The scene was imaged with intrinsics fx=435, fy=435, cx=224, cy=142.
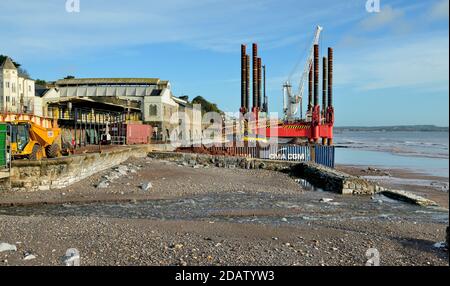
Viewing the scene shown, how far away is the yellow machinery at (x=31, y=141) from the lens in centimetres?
1830

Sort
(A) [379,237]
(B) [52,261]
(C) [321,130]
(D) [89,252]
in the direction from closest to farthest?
(B) [52,261], (D) [89,252], (A) [379,237], (C) [321,130]

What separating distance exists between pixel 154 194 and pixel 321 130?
113ft

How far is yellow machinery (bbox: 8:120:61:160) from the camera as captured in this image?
18.3m

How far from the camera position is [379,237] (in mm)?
10945

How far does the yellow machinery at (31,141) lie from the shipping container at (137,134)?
18744 millimetres

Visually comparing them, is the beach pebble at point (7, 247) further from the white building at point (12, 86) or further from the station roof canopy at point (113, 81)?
the white building at point (12, 86)

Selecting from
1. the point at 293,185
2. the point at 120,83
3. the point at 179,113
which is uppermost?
the point at 120,83

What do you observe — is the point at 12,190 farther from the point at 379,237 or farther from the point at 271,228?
the point at 379,237

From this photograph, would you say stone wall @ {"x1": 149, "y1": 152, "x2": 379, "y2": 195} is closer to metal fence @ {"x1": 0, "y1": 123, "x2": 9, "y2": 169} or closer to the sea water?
the sea water

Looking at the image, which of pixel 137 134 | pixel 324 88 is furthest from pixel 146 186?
pixel 324 88

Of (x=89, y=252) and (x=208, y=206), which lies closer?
(x=89, y=252)
